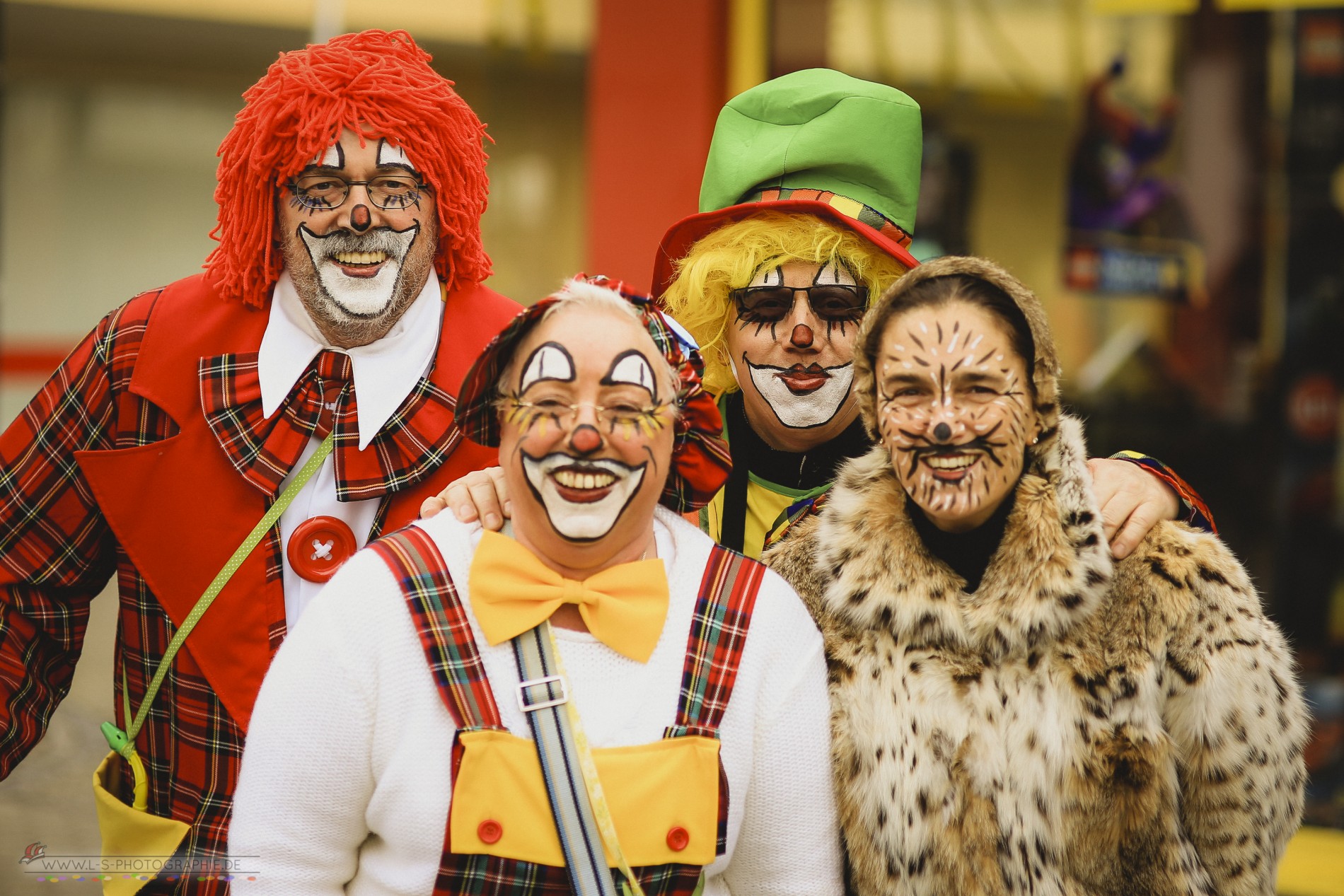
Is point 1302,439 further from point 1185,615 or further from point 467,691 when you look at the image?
point 467,691

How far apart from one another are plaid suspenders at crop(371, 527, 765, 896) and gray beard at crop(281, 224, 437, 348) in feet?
1.67

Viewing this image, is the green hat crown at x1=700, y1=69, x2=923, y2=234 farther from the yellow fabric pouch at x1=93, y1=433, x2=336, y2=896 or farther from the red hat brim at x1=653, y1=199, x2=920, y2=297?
the yellow fabric pouch at x1=93, y1=433, x2=336, y2=896

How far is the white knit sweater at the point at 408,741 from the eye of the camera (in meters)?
1.83

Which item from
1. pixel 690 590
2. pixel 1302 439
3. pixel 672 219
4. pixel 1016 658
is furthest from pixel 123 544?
pixel 1302 439

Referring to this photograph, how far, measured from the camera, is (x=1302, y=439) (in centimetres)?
516

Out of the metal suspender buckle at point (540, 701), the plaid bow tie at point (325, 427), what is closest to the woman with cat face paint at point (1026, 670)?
the metal suspender buckle at point (540, 701)

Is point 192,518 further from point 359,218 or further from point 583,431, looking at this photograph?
point 583,431

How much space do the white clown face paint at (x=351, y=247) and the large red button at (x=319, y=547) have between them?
0.35m

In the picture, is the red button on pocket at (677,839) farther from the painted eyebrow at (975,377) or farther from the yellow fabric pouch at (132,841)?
the yellow fabric pouch at (132,841)

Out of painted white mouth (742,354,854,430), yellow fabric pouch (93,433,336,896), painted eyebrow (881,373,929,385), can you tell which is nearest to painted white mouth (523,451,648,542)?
painted eyebrow (881,373,929,385)

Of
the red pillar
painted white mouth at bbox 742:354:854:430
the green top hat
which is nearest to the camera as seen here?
painted white mouth at bbox 742:354:854:430

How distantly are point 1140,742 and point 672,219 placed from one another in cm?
336

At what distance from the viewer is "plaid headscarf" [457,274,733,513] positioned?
1961 mm

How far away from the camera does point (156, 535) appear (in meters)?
2.29
